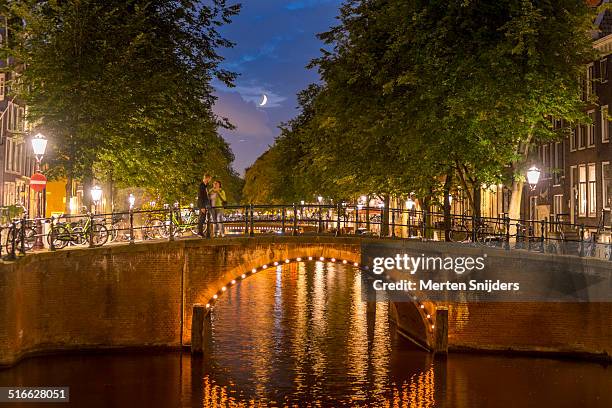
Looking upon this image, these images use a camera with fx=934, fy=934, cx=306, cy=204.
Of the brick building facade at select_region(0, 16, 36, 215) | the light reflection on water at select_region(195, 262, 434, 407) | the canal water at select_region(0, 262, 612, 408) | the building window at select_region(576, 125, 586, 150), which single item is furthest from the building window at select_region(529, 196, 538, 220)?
the brick building facade at select_region(0, 16, 36, 215)

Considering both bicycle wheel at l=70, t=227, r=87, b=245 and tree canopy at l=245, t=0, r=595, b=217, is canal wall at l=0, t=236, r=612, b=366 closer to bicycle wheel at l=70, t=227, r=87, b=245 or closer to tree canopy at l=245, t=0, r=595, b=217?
bicycle wheel at l=70, t=227, r=87, b=245

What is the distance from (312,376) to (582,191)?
21128mm

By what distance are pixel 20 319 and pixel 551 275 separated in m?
14.2

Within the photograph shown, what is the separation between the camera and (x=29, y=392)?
21.3 metres

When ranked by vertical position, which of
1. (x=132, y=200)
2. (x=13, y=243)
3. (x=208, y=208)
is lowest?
(x=13, y=243)

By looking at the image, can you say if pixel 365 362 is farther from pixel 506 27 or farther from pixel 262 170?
pixel 262 170

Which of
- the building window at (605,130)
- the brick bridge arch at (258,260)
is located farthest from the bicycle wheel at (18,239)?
the building window at (605,130)

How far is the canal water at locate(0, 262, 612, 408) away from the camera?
21812 millimetres

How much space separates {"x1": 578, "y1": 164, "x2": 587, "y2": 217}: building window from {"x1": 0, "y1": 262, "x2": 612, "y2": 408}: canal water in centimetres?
1380

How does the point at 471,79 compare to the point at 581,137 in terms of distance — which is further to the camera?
the point at 581,137

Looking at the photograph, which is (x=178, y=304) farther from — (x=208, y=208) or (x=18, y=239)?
(x=18, y=239)

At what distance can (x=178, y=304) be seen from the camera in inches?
1052

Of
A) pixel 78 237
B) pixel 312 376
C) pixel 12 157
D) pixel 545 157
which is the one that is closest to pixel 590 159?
pixel 545 157

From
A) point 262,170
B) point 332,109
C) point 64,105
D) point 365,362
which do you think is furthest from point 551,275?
point 262,170
